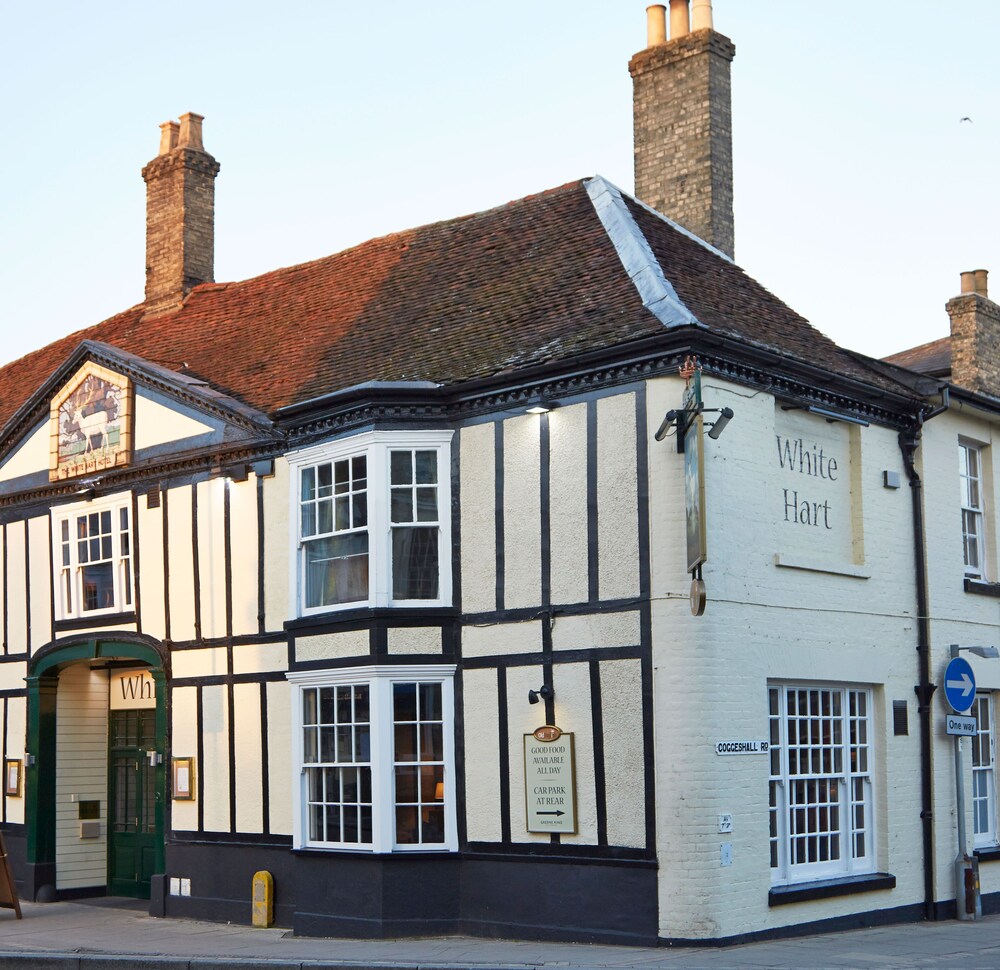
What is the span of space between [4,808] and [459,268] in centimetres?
1016

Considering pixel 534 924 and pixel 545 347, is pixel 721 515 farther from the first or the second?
pixel 534 924

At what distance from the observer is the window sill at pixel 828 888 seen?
561 inches

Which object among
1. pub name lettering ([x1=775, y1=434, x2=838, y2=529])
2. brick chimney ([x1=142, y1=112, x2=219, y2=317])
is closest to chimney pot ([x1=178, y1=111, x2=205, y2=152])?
brick chimney ([x1=142, y1=112, x2=219, y2=317])

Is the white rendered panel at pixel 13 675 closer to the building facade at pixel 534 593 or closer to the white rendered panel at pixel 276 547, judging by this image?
the building facade at pixel 534 593

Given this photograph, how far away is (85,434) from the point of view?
2048cm

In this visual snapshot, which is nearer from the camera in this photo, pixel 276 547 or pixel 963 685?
pixel 963 685

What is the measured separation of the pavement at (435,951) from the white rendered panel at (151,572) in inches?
147

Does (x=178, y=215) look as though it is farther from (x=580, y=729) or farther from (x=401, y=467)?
(x=580, y=729)

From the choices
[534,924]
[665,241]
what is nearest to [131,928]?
[534,924]

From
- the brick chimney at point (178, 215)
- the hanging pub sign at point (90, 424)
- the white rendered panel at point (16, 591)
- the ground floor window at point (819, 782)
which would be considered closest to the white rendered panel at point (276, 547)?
the hanging pub sign at point (90, 424)

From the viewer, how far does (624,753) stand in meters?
14.2

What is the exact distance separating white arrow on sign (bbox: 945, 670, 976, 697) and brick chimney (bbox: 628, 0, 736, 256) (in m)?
6.46

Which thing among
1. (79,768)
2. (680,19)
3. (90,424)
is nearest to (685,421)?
(680,19)

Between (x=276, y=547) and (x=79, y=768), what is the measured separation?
5.76 meters
